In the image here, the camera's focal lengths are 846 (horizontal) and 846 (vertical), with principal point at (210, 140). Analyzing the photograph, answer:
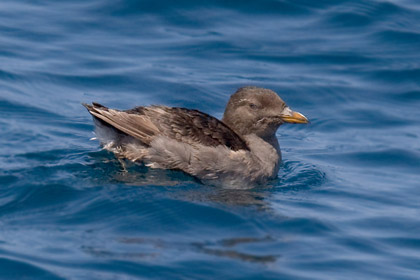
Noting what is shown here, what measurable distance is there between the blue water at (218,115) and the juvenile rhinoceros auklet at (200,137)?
21 cm

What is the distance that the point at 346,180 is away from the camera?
10.6 m

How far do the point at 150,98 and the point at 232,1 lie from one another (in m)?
3.80

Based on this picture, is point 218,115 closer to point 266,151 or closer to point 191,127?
point 266,151

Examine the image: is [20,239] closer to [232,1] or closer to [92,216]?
[92,216]

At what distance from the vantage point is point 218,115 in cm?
1268

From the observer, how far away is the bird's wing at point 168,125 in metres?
9.41

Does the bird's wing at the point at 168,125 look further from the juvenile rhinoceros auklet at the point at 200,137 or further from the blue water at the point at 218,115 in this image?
the blue water at the point at 218,115

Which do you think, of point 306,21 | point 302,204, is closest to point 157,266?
point 302,204

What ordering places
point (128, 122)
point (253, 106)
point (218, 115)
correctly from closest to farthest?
1. point (128, 122)
2. point (253, 106)
3. point (218, 115)

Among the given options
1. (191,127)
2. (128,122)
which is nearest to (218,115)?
(191,127)

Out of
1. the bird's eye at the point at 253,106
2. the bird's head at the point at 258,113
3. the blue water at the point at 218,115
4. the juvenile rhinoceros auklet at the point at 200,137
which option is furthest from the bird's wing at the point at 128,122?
the bird's eye at the point at 253,106

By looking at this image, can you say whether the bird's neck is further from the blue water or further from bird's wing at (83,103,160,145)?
bird's wing at (83,103,160,145)

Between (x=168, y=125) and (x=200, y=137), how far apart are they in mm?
388

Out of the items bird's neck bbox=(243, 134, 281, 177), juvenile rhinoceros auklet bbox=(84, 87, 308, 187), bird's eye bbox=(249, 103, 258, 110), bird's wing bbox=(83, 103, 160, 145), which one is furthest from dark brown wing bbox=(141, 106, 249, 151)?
bird's eye bbox=(249, 103, 258, 110)
